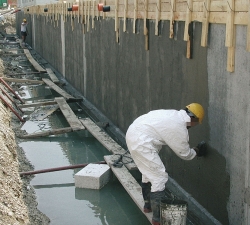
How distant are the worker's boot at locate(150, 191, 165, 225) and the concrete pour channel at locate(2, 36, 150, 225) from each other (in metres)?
0.94

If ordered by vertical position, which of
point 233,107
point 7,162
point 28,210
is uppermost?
point 233,107

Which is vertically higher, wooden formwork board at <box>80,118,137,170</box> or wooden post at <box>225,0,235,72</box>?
wooden post at <box>225,0,235,72</box>

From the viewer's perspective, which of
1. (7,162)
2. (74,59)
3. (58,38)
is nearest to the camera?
(7,162)

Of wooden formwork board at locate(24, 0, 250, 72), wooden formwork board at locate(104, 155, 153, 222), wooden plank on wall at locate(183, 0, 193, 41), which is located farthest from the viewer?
wooden formwork board at locate(104, 155, 153, 222)

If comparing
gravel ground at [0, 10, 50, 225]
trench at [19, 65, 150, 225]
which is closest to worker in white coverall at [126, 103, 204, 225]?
trench at [19, 65, 150, 225]

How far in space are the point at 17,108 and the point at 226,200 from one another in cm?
930

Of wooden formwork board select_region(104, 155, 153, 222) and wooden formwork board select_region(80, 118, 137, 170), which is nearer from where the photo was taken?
wooden formwork board select_region(104, 155, 153, 222)

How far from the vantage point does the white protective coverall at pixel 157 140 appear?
18.7 ft

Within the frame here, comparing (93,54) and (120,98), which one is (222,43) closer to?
(120,98)

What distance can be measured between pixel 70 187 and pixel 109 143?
5.61ft

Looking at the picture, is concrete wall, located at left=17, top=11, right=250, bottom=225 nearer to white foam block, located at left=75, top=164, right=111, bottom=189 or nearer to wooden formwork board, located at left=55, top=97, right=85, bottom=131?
wooden formwork board, located at left=55, top=97, right=85, bottom=131

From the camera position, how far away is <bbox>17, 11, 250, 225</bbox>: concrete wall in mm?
5422

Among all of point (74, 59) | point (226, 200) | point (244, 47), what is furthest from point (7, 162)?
point (74, 59)

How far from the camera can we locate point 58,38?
68.6 ft
